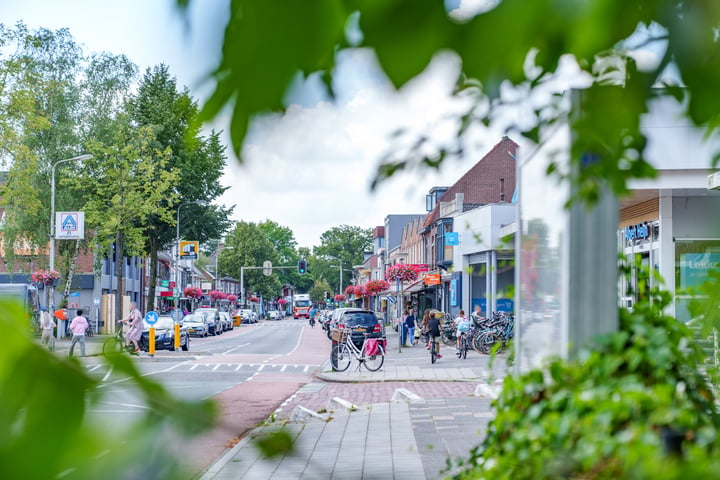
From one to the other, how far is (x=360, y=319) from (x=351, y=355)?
8.57 metres

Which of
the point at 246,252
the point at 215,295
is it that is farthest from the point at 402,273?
the point at 246,252

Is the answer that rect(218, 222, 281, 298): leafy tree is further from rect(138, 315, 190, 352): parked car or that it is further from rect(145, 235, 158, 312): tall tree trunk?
rect(138, 315, 190, 352): parked car

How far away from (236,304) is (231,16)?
10966 cm

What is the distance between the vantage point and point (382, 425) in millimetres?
11117

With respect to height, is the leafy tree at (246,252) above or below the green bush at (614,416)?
above

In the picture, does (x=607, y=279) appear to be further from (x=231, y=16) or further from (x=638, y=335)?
(x=231, y=16)

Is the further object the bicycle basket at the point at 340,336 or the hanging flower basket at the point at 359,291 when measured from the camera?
the hanging flower basket at the point at 359,291

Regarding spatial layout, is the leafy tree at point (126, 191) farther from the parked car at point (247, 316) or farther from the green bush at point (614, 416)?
the parked car at point (247, 316)

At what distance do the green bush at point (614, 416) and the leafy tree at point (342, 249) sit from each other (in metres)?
133

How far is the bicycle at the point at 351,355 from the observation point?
→ 22.0 meters

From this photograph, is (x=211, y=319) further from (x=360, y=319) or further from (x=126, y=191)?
(x=360, y=319)

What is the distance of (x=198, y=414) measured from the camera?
879mm

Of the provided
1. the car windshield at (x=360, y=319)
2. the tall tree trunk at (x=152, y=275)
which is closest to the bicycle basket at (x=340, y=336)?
the car windshield at (x=360, y=319)

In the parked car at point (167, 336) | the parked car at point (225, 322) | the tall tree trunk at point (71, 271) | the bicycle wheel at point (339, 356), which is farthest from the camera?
the parked car at point (225, 322)
